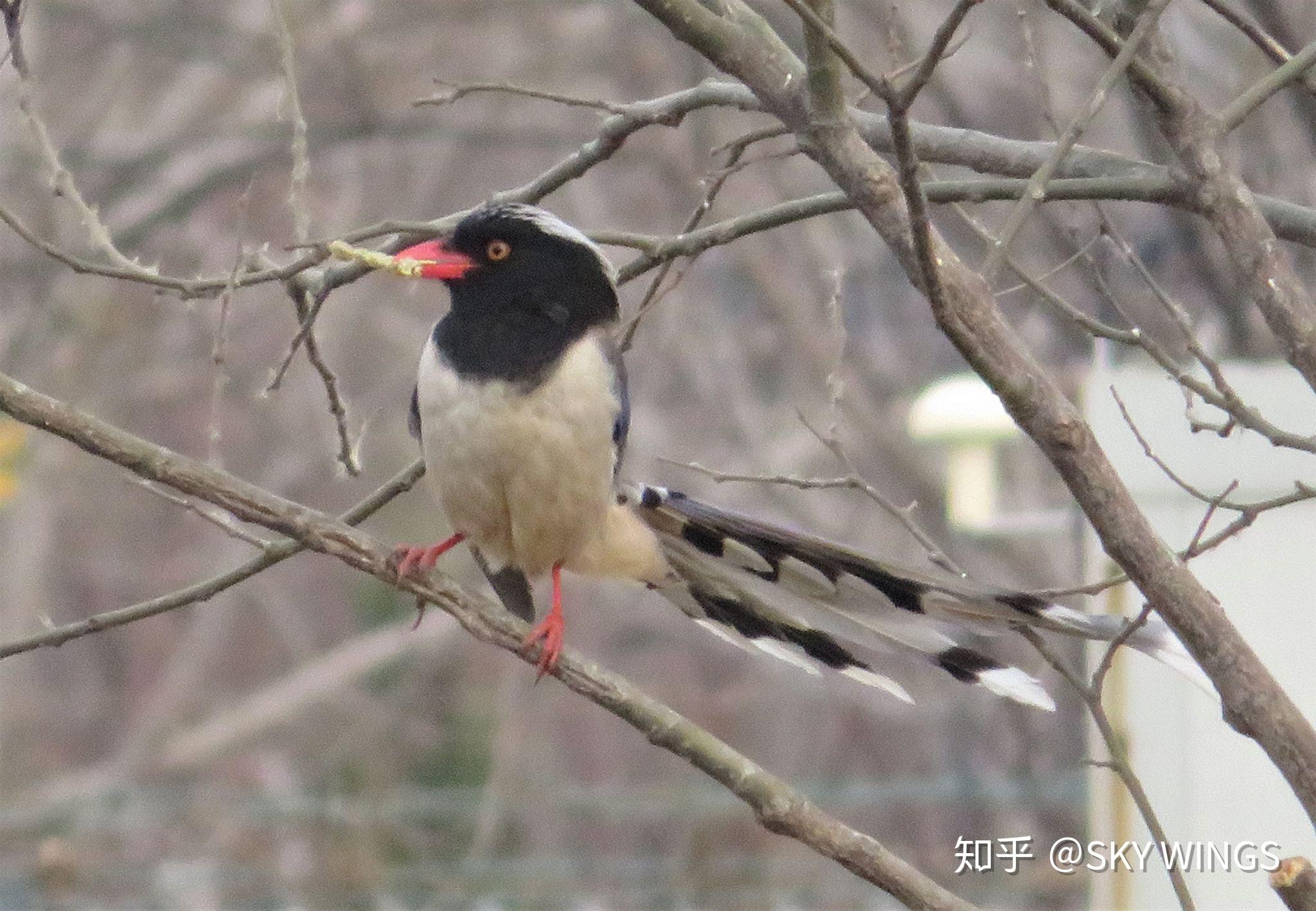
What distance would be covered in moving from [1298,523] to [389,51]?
30.7ft

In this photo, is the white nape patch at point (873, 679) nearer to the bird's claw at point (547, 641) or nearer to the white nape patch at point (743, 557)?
the white nape patch at point (743, 557)

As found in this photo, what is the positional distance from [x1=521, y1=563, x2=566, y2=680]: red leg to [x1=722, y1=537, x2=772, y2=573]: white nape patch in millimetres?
335

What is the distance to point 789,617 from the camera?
381 cm

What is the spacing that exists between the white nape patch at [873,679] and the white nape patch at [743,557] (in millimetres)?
251

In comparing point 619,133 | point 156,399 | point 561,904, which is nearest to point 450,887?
point 561,904

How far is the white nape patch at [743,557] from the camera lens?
3.86m

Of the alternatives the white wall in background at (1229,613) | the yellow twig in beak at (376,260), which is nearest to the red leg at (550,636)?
the yellow twig in beak at (376,260)

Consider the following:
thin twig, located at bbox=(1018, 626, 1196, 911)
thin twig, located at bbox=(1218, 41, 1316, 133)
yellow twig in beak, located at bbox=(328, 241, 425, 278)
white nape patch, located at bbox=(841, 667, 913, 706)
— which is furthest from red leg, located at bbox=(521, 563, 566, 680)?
thin twig, located at bbox=(1218, 41, 1316, 133)

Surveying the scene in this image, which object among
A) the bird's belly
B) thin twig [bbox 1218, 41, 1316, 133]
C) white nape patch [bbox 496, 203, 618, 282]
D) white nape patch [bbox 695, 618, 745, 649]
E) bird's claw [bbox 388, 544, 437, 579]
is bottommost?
bird's claw [bbox 388, 544, 437, 579]

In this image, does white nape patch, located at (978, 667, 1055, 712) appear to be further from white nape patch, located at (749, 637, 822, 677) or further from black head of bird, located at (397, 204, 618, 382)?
black head of bird, located at (397, 204, 618, 382)

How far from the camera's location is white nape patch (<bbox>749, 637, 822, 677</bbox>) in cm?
377

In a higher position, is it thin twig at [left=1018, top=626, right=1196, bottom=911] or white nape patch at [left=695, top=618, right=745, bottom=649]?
white nape patch at [left=695, top=618, right=745, bottom=649]

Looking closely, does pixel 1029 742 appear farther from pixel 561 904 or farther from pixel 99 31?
pixel 99 31

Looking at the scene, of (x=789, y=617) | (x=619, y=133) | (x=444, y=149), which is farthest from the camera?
(x=444, y=149)
